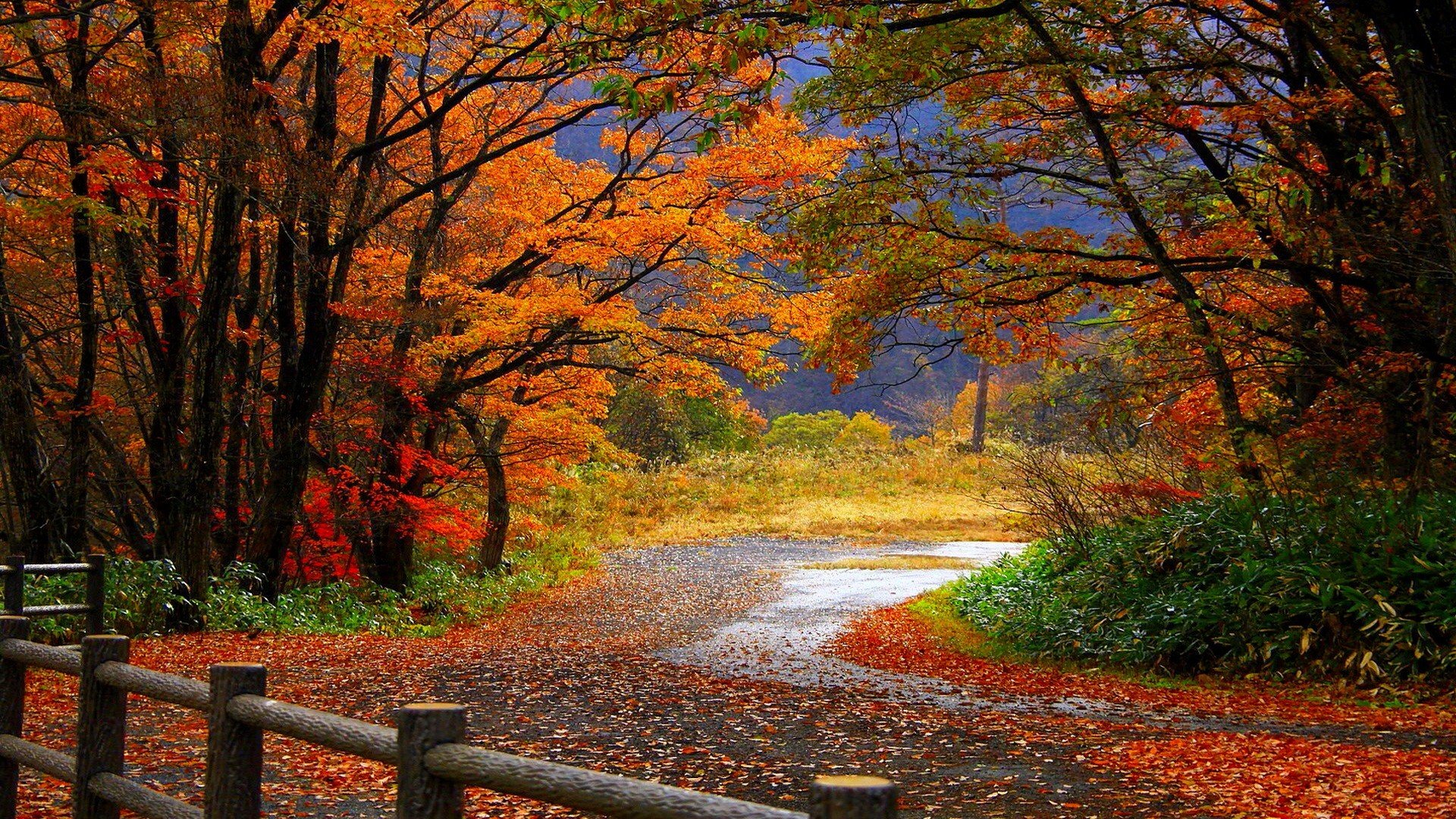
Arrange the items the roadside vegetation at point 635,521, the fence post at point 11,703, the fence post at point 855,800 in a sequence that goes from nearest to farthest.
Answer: the fence post at point 855,800
the fence post at point 11,703
the roadside vegetation at point 635,521

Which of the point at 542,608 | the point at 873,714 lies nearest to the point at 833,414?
the point at 542,608

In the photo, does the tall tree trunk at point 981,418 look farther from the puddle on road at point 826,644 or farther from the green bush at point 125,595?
the green bush at point 125,595

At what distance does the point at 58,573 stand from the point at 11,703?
5.34m

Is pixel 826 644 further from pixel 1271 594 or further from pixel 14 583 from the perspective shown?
pixel 14 583

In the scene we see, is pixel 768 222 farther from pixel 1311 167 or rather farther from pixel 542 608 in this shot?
pixel 542 608

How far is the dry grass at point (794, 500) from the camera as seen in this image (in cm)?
3306

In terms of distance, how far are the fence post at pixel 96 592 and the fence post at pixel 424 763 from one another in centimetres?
841

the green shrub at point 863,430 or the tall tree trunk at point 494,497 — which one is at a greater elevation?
the green shrub at point 863,430

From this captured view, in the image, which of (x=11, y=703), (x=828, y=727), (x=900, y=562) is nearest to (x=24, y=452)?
(x=11, y=703)

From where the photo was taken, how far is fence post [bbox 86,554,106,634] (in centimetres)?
968

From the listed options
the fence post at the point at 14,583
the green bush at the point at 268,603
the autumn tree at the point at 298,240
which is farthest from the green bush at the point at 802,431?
the fence post at the point at 14,583

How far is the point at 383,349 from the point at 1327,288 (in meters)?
12.6

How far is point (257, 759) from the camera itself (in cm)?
360

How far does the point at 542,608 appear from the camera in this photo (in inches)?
728
